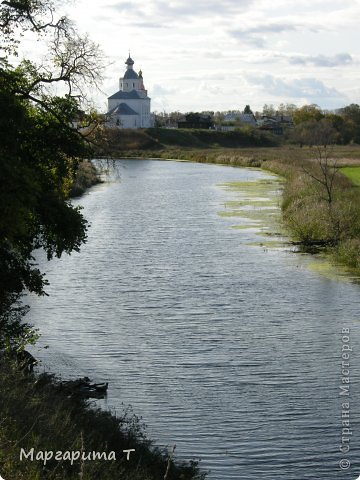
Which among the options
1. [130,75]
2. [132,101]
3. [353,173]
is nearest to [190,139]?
[132,101]

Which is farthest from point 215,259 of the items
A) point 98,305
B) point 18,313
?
point 18,313

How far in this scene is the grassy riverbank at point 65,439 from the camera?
9.77 metres

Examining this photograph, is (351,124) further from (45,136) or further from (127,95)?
→ (45,136)

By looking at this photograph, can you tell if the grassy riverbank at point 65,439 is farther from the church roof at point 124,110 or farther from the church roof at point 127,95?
the church roof at point 127,95

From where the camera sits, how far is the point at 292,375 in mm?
17281

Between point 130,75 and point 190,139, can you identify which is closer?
point 190,139

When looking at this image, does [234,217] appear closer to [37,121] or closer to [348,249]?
[348,249]

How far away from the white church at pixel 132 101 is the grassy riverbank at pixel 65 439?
133155 millimetres

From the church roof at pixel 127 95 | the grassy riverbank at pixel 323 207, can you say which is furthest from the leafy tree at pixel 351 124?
the grassy riverbank at pixel 323 207

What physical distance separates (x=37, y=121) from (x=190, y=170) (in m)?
65.4

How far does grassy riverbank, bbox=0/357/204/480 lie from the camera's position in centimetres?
977

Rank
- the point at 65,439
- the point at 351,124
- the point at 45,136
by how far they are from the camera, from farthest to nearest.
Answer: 1. the point at 351,124
2. the point at 45,136
3. the point at 65,439

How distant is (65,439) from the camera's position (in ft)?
35.8

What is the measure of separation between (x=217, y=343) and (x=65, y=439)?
29.2 feet
